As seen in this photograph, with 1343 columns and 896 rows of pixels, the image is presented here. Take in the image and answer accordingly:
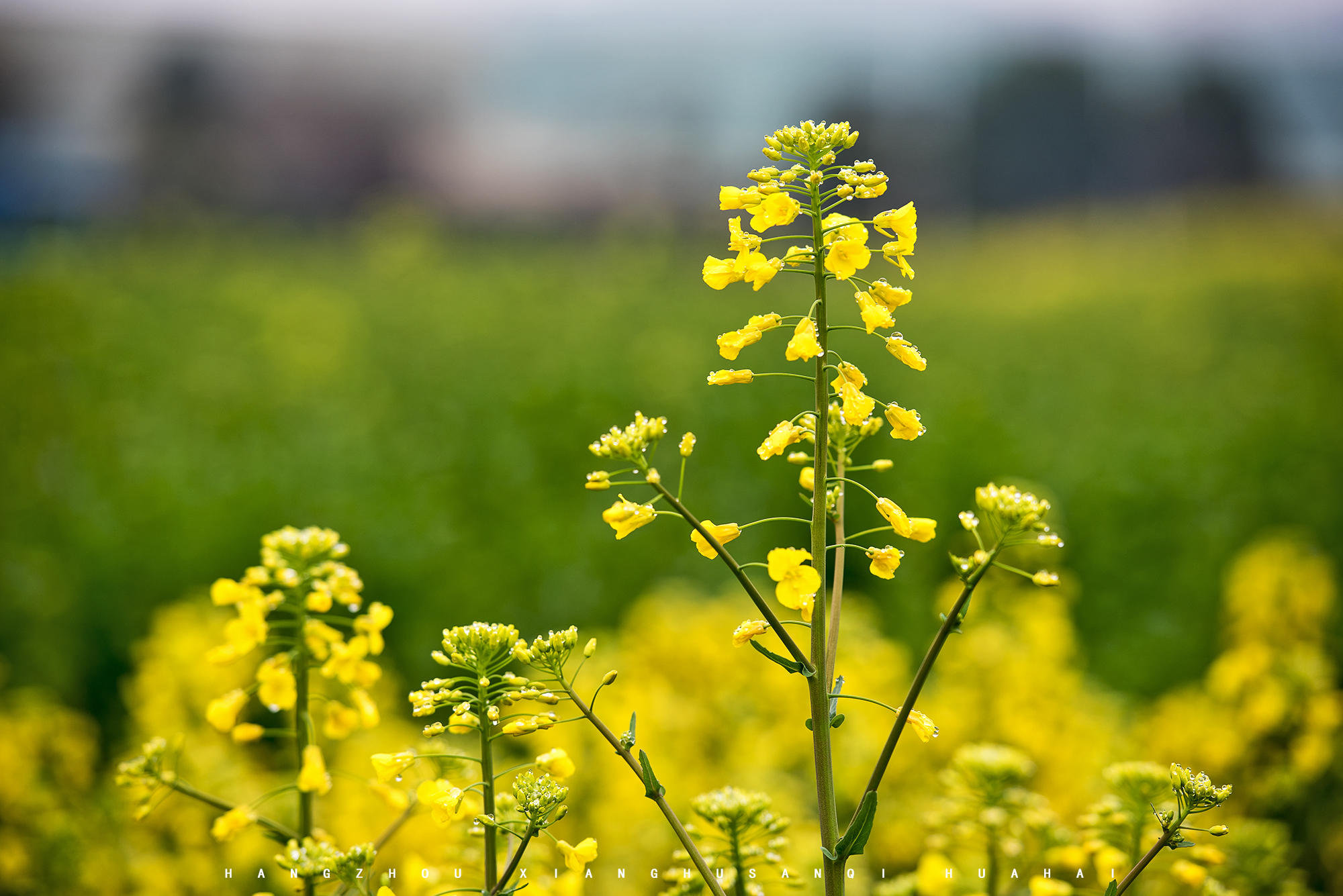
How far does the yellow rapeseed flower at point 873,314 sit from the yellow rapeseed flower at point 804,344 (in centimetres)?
4

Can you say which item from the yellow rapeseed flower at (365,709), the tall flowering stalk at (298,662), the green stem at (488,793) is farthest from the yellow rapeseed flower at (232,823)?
the green stem at (488,793)

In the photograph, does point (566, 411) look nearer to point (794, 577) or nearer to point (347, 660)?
point (347, 660)

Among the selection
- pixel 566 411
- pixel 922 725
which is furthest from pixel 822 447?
pixel 566 411

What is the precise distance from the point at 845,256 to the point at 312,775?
0.59m

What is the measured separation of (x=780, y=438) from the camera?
0.64m

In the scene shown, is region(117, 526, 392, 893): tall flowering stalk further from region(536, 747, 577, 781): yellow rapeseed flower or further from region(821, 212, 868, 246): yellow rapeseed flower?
region(821, 212, 868, 246): yellow rapeseed flower

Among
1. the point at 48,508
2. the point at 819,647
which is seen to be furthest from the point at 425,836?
the point at 48,508

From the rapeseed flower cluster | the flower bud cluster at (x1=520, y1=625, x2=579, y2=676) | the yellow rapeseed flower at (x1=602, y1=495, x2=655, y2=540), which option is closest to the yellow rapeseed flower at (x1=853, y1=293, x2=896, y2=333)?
the rapeseed flower cluster

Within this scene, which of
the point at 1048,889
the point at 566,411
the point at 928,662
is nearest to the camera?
the point at 928,662

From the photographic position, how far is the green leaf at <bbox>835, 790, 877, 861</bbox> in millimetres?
597

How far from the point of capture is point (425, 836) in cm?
145

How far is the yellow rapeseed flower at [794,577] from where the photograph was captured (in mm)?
624

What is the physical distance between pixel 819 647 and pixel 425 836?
1.09 meters

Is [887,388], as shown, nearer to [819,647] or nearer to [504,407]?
[504,407]
